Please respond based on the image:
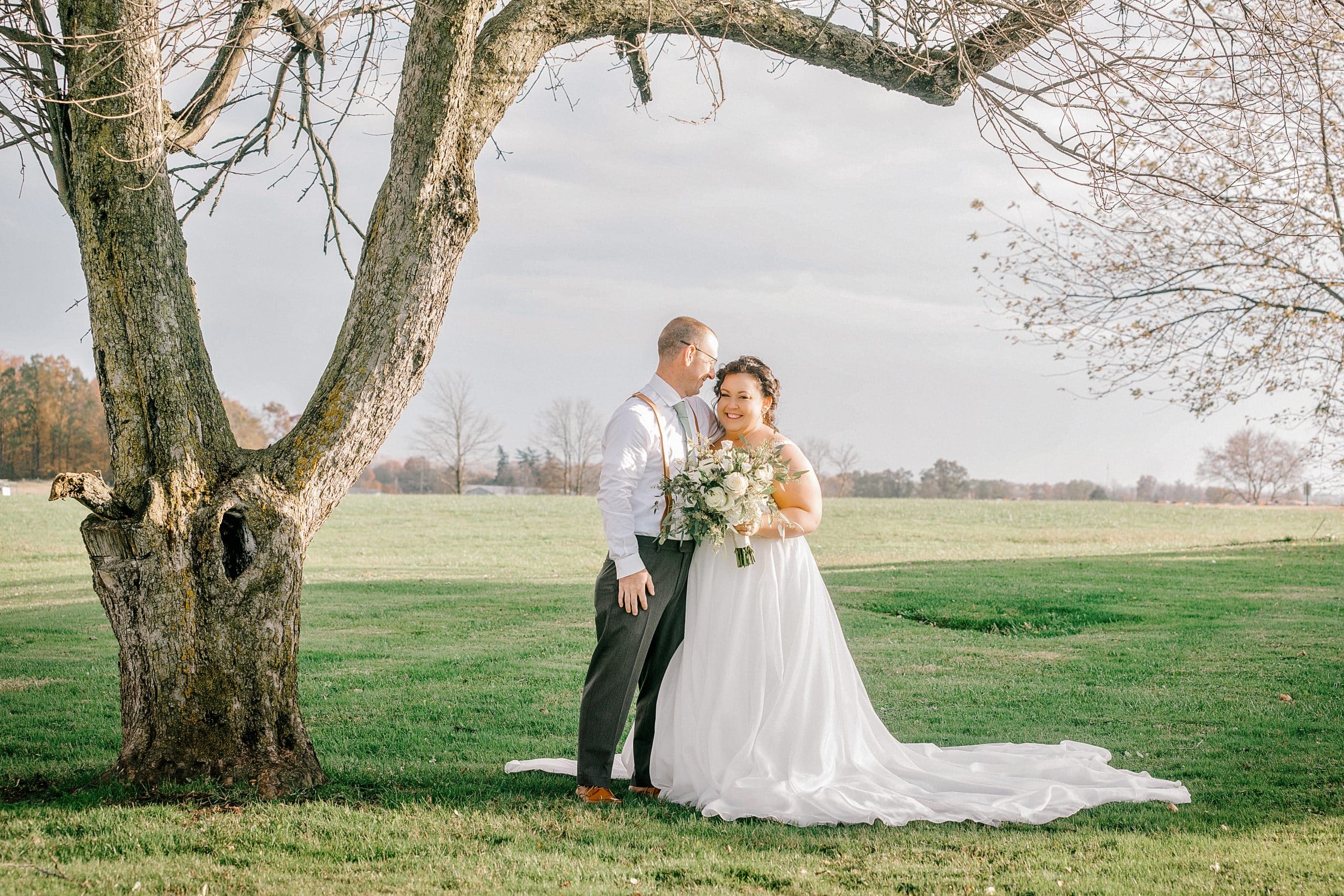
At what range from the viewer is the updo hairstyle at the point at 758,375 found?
566cm

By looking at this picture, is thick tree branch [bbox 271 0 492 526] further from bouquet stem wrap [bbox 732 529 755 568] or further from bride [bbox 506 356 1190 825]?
bouquet stem wrap [bbox 732 529 755 568]

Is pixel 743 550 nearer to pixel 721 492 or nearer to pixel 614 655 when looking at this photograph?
pixel 721 492

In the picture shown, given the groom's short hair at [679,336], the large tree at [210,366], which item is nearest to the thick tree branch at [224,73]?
the large tree at [210,366]

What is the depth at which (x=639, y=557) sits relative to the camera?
17.0 ft

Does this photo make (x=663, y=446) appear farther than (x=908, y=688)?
No

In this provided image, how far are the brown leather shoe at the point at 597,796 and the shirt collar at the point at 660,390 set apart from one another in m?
2.14

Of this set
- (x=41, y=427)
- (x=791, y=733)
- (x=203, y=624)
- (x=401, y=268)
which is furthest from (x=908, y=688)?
(x=41, y=427)

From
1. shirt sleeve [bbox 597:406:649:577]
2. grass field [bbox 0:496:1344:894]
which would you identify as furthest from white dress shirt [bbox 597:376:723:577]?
grass field [bbox 0:496:1344:894]

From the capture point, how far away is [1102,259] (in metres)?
16.6

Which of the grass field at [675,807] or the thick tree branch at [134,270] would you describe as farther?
the thick tree branch at [134,270]

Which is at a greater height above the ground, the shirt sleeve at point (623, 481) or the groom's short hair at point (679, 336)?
the groom's short hair at point (679, 336)

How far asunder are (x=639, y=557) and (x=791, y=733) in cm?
132

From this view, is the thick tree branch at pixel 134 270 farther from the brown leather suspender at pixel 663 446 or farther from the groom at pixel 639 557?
the brown leather suspender at pixel 663 446

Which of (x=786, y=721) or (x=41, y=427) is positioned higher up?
(x=41, y=427)
